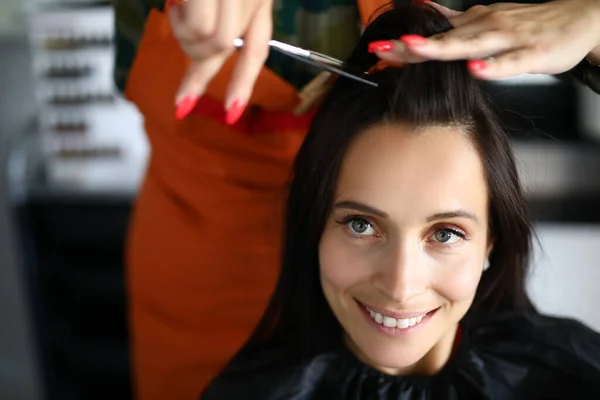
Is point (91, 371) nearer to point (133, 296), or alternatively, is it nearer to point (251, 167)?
point (133, 296)

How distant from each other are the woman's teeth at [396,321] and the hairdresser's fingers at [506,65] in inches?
10.7

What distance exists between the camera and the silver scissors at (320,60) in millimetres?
676

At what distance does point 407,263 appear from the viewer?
73 cm

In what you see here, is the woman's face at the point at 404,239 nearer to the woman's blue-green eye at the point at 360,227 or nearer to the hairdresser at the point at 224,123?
the woman's blue-green eye at the point at 360,227

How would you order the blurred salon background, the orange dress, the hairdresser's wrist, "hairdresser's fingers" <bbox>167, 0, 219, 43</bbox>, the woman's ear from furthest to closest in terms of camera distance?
the blurred salon background, the orange dress, the woman's ear, the hairdresser's wrist, "hairdresser's fingers" <bbox>167, 0, 219, 43</bbox>

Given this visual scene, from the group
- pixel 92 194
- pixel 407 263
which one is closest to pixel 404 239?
pixel 407 263

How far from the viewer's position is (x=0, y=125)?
200cm

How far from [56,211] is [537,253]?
44.6 inches

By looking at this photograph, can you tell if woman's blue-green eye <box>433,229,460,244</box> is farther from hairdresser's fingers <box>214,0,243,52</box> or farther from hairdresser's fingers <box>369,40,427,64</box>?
hairdresser's fingers <box>214,0,243,52</box>

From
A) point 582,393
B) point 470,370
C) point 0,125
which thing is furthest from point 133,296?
point 0,125

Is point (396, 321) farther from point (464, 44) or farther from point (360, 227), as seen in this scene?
point (464, 44)

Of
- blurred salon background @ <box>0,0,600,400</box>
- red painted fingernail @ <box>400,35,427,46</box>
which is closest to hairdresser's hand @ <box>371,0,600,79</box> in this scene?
red painted fingernail @ <box>400,35,427,46</box>

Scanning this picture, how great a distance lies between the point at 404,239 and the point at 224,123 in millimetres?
333

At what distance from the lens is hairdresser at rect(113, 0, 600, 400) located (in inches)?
25.5
